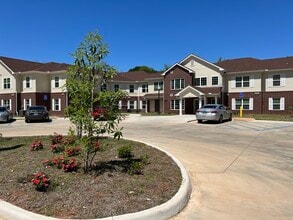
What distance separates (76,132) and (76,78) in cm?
126

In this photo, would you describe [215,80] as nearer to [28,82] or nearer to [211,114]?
[211,114]

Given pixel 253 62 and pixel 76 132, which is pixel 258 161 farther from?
pixel 253 62

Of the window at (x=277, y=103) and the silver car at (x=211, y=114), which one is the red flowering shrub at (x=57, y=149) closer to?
the silver car at (x=211, y=114)

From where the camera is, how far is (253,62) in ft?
141

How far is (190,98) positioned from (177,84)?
2821 mm

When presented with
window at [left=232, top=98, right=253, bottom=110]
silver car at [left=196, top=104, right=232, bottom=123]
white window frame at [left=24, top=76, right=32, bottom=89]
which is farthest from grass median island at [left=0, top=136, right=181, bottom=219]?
white window frame at [left=24, top=76, right=32, bottom=89]

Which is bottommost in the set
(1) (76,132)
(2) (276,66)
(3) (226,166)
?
(3) (226,166)

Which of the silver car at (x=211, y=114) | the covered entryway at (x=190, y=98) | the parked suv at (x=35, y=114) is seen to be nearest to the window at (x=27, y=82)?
the parked suv at (x=35, y=114)

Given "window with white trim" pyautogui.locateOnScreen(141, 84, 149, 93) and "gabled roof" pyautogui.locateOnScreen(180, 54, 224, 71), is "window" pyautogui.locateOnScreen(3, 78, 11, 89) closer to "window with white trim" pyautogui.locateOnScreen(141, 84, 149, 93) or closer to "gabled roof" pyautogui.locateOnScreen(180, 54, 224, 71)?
"window with white trim" pyautogui.locateOnScreen(141, 84, 149, 93)

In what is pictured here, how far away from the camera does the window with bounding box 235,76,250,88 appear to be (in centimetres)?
→ 4044

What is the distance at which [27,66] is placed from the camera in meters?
47.4

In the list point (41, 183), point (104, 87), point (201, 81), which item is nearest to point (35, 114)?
point (201, 81)

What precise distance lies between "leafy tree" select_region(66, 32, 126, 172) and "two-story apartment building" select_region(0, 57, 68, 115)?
37607 millimetres

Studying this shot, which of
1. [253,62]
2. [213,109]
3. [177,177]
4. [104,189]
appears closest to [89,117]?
[104,189]
